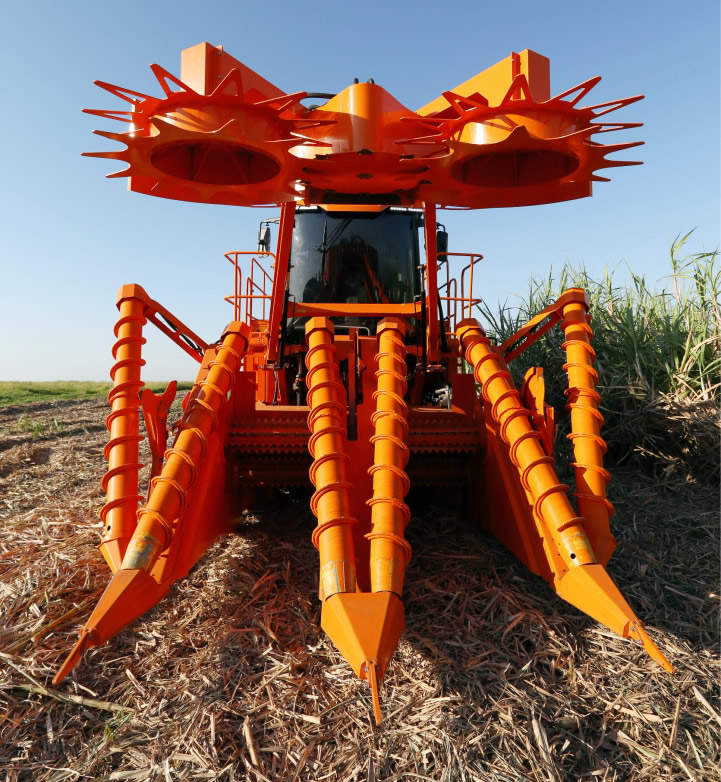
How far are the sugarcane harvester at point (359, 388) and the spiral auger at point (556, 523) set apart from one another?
0.01 m

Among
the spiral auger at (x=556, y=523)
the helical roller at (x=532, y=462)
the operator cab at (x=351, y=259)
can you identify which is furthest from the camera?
the operator cab at (x=351, y=259)

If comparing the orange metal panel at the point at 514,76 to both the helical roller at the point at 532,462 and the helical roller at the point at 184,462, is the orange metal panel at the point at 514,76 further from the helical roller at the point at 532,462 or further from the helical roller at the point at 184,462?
the helical roller at the point at 184,462

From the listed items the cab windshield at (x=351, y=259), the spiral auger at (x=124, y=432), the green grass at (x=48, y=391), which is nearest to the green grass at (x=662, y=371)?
the cab windshield at (x=351, y=259)

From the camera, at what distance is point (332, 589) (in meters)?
2.51

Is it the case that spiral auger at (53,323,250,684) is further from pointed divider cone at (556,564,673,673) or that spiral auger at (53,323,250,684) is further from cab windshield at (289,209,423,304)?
pointed divider cone at (556,564,673,673)

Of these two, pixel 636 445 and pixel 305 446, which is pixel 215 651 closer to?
pixel 305 446

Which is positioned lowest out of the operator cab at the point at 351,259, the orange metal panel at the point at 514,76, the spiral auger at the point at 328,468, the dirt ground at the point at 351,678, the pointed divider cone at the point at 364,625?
the dirt ground at the point at 351,678

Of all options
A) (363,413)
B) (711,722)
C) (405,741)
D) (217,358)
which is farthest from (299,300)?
(711,722)

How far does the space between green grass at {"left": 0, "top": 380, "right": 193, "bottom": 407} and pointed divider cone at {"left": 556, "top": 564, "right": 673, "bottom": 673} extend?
53.9 feet

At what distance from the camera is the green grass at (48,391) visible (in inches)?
689

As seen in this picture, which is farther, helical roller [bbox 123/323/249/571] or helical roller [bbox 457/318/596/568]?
helical roller [bbox 457/318/596/568]

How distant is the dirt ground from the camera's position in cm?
240

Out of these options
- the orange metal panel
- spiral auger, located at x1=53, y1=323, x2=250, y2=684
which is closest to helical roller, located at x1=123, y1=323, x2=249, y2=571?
spiral auger, located at x1=53, y1=323, x2=250, y2=684

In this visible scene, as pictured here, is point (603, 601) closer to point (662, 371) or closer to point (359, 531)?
point (359, 531)
